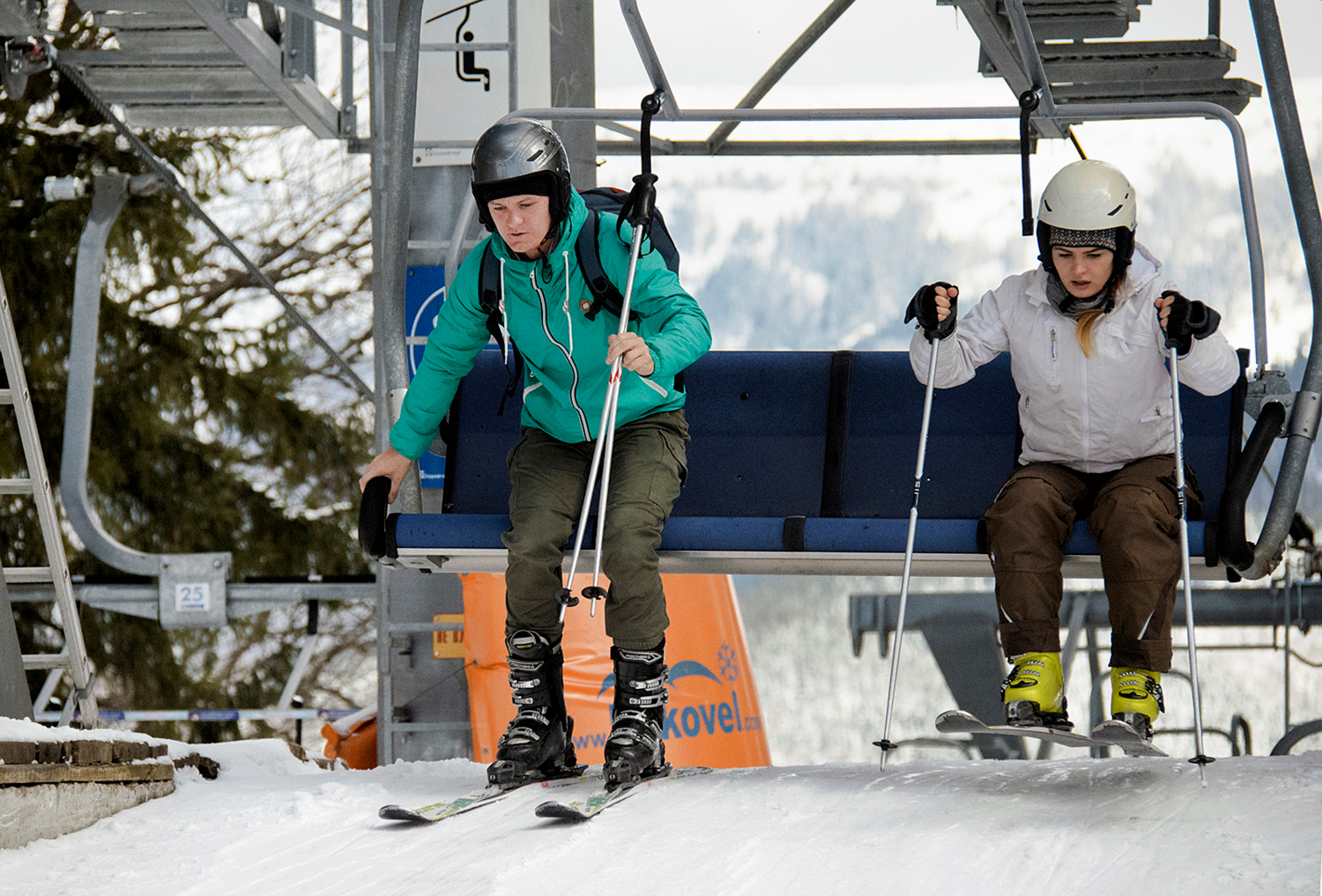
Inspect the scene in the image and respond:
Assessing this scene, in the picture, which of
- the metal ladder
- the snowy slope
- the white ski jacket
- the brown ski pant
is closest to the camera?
the snowy slope

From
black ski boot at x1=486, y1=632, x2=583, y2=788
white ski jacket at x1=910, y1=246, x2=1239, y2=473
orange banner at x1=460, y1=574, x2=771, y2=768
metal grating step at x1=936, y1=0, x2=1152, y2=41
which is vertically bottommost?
orange banner at x1=460, y1=574, x2=771, y2=768

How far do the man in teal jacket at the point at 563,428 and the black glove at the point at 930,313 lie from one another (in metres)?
0.47

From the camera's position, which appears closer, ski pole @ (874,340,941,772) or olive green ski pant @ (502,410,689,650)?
ski pole @ (874,340,941,772)

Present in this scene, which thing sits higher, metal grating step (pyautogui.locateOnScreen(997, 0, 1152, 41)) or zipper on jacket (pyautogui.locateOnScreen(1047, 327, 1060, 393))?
metal grating step (pyautogui.locateOnScreen(997, 0, 1152, 41))

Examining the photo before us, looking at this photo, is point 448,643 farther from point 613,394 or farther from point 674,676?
point 613,394

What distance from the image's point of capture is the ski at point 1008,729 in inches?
94.5

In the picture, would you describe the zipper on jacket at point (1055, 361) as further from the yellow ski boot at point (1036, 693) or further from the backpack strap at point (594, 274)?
the backpack strap at point (594, 274)

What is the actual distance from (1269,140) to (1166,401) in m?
10.2

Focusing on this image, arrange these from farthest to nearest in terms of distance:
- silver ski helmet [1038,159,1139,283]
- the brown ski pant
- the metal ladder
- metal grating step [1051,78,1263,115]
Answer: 1. metal grating step [1051,78,1263,115]
2. the metal ladder
3. silver ski helmet [1038,159,1139,283]
4. the brown ski pant

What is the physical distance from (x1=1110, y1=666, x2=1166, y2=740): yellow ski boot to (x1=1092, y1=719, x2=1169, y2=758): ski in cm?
10

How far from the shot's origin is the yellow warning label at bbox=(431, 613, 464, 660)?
15.7 ft

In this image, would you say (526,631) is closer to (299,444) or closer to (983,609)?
(983,609)

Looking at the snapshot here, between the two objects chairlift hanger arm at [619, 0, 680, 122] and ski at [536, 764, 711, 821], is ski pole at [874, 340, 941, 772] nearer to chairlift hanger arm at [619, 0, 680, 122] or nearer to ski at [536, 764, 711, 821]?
ski at [536, 764, 711, 821]

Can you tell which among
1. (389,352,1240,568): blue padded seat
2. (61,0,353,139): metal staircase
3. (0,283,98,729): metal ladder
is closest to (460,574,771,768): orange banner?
(389,352,1240,568): blue padded seat
